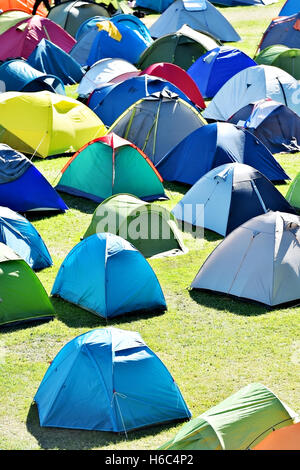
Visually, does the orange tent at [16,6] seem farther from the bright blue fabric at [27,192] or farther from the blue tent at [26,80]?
the bright blue fabric at [27,192]

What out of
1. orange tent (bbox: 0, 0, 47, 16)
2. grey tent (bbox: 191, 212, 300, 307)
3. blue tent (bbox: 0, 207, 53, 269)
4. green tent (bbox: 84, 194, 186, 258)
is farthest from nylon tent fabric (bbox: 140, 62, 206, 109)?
orange tent (bbox: 0, 0, 47, 16)

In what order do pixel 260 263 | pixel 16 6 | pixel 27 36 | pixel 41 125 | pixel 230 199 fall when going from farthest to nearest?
pixel 16 6, pixel 27 36, pixel 41 125, pixel 230 199, pixel 260 263

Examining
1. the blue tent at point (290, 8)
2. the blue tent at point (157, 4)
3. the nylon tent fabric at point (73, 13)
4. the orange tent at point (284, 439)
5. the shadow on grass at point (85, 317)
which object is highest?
the orange tent at point (284, 439)

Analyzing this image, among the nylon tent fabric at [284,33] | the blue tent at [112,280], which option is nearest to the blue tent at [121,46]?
the nylon tent fabric at [284,33]

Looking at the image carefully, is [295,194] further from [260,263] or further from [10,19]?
[10,19]

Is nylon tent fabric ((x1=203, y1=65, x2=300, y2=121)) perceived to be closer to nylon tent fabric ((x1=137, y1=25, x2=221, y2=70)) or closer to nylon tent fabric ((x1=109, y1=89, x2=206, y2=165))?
nylon tent fabric ((x1=109, y1=89, x2=206, y2=165))

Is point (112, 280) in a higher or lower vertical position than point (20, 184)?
higher

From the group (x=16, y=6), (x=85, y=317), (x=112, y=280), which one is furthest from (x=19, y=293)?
(x=16, y=6)

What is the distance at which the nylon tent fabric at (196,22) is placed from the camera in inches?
1208

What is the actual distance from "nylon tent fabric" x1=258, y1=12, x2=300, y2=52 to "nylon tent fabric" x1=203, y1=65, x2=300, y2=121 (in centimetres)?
588

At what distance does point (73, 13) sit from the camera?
1230 inches

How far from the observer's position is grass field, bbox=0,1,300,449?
34.7 ft

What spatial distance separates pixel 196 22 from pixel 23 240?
58.5 feet

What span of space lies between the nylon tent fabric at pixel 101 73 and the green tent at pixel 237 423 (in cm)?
1568
